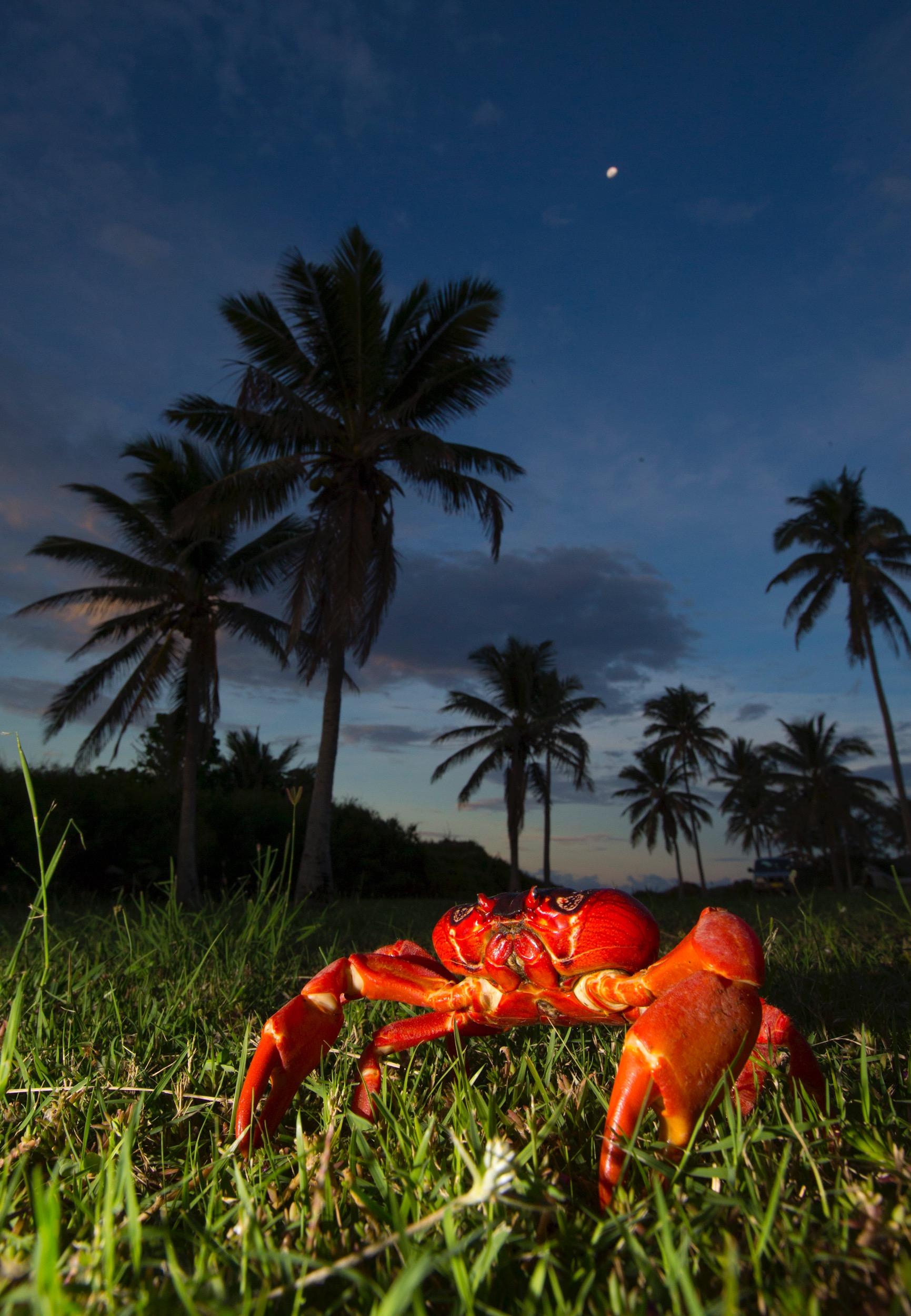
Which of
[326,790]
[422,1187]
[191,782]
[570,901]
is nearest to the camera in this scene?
[422,1187]

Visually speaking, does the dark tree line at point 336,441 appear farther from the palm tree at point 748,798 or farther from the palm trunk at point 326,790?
the palm tree at point 748,798

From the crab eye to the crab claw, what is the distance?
1.92ft

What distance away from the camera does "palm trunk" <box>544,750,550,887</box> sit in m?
32.4

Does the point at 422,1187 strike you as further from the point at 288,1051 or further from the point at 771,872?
the point at 771,872

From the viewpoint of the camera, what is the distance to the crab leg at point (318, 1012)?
1560mm

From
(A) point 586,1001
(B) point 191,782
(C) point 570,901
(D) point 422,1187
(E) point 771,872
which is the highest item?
(B) point 191,782


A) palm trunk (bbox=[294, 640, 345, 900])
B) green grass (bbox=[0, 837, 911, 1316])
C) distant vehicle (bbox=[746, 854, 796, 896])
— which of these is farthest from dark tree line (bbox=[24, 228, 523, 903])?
distant vehicle (bbox=[746, 854, 796, 896])

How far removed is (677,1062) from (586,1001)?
445 millimetres

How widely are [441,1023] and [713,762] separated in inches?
1751

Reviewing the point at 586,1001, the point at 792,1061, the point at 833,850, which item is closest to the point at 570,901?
the point at 586,1001

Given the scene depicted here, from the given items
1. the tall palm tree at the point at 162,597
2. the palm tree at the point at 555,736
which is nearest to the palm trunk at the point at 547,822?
the palm tree at the point at 555,736

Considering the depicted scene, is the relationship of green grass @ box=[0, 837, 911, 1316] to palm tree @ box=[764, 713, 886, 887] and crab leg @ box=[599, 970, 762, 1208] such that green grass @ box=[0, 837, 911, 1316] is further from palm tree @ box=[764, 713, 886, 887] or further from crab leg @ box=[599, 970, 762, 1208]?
palm tree @ box=[764, 713, 886, 887]

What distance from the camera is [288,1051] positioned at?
1639 millimetres

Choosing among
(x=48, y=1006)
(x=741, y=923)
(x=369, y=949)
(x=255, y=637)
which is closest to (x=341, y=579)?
(x=255, y=637)
